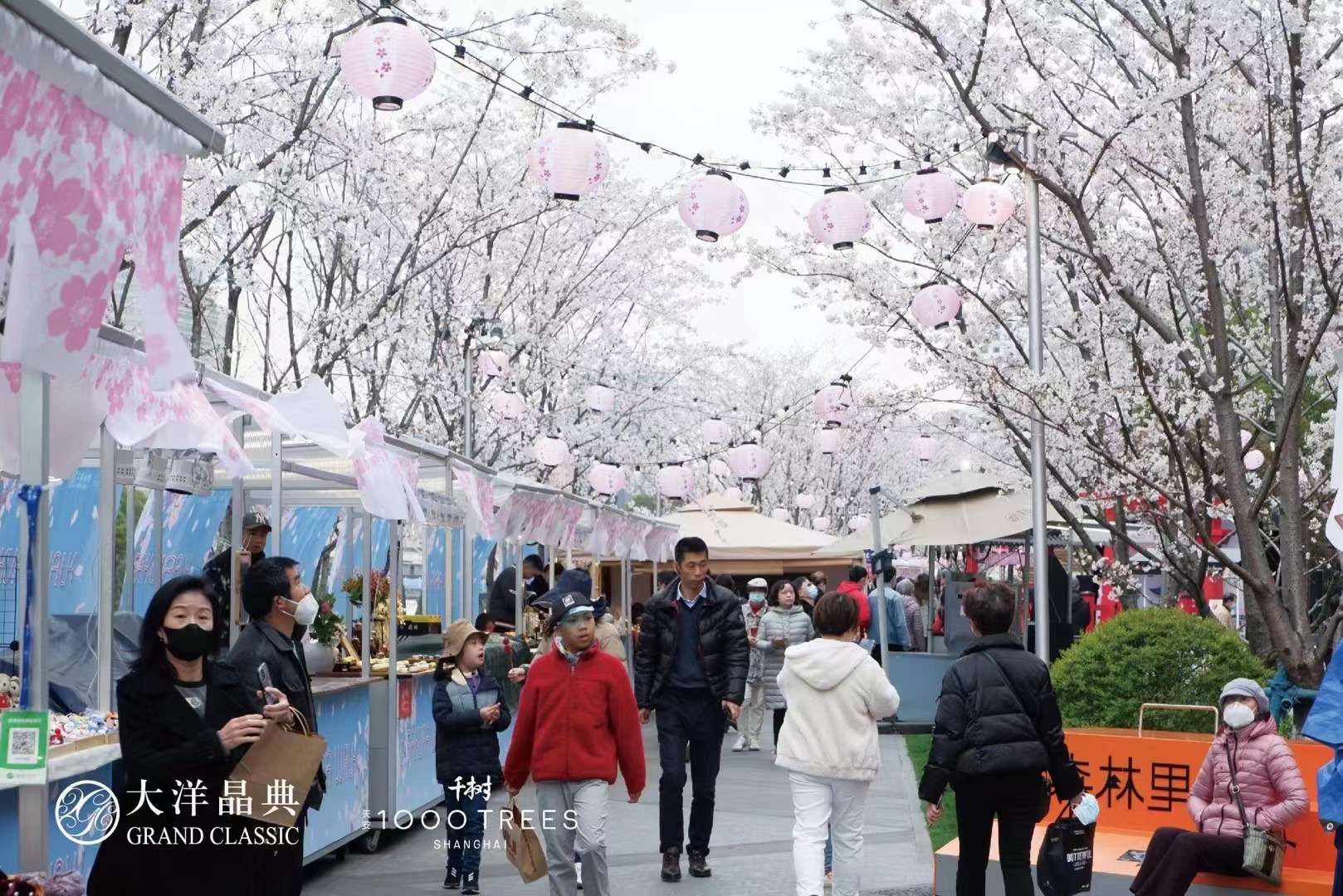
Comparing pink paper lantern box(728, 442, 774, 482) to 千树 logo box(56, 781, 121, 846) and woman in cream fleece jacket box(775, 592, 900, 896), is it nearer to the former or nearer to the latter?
woman in cream fleece jacket box(775, 592, 900, 896)

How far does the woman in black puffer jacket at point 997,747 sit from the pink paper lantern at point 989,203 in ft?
15.8

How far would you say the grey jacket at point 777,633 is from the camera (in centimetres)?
1382

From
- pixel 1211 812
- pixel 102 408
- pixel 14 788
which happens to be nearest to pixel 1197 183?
pixel 1211 812

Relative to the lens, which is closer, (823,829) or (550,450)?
(823,829)

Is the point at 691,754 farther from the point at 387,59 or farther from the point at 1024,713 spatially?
the point at 387,59

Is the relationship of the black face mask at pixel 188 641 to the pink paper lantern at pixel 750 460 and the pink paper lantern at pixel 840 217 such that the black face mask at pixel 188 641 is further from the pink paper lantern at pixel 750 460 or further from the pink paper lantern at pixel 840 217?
the pink paper lantern at pixel 750 460

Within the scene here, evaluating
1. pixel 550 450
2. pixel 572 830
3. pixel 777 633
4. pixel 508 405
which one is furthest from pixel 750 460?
pixel 572 830

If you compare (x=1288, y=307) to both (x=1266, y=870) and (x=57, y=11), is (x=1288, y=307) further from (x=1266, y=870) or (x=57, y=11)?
(x=57, y=11)

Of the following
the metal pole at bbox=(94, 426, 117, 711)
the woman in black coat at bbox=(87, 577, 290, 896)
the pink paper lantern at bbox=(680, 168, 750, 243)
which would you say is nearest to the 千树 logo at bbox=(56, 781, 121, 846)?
the metal pole at bbox=(94, 426, 117, 711)

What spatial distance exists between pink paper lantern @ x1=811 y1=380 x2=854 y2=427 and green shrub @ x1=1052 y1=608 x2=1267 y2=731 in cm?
827

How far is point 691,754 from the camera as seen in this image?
8.64 m

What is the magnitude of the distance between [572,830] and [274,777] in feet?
7.57

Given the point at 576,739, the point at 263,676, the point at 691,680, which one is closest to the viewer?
the point at 263,676

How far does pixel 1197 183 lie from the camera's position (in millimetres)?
9891
